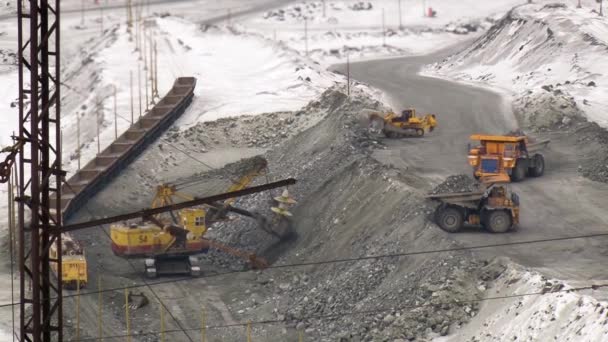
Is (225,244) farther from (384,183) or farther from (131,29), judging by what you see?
(131,29)

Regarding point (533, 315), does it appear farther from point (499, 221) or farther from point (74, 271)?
point (74, 271)

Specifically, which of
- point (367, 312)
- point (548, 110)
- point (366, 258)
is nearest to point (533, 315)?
point (367, 312)

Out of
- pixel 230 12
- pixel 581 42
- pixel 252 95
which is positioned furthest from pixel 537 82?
pixel 230 12

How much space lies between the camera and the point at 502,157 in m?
55.9

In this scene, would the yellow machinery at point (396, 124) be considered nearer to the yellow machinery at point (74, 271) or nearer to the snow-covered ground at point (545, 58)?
the snow-covered ground at point (545, 58)

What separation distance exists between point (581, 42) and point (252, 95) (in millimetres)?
16524

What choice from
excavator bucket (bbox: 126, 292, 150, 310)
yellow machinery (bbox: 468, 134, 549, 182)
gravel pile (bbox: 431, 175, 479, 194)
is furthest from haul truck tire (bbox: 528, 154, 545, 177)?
excavator bucket (bbox: 126, 292, 150, 310)

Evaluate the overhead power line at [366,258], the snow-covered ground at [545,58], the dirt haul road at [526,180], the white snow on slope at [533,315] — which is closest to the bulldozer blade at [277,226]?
the overhead power line at [366,258]

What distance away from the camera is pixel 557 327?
39.9m

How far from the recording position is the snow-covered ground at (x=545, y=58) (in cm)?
6962

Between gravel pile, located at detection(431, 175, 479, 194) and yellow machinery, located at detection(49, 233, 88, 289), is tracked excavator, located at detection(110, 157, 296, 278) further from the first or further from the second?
gravel pile, located at detection(431, 175, 479, 194)

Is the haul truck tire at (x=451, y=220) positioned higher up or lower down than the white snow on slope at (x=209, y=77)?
lower down

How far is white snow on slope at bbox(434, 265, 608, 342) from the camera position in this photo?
39.0 meters

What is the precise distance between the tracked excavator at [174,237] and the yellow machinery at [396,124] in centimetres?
819
